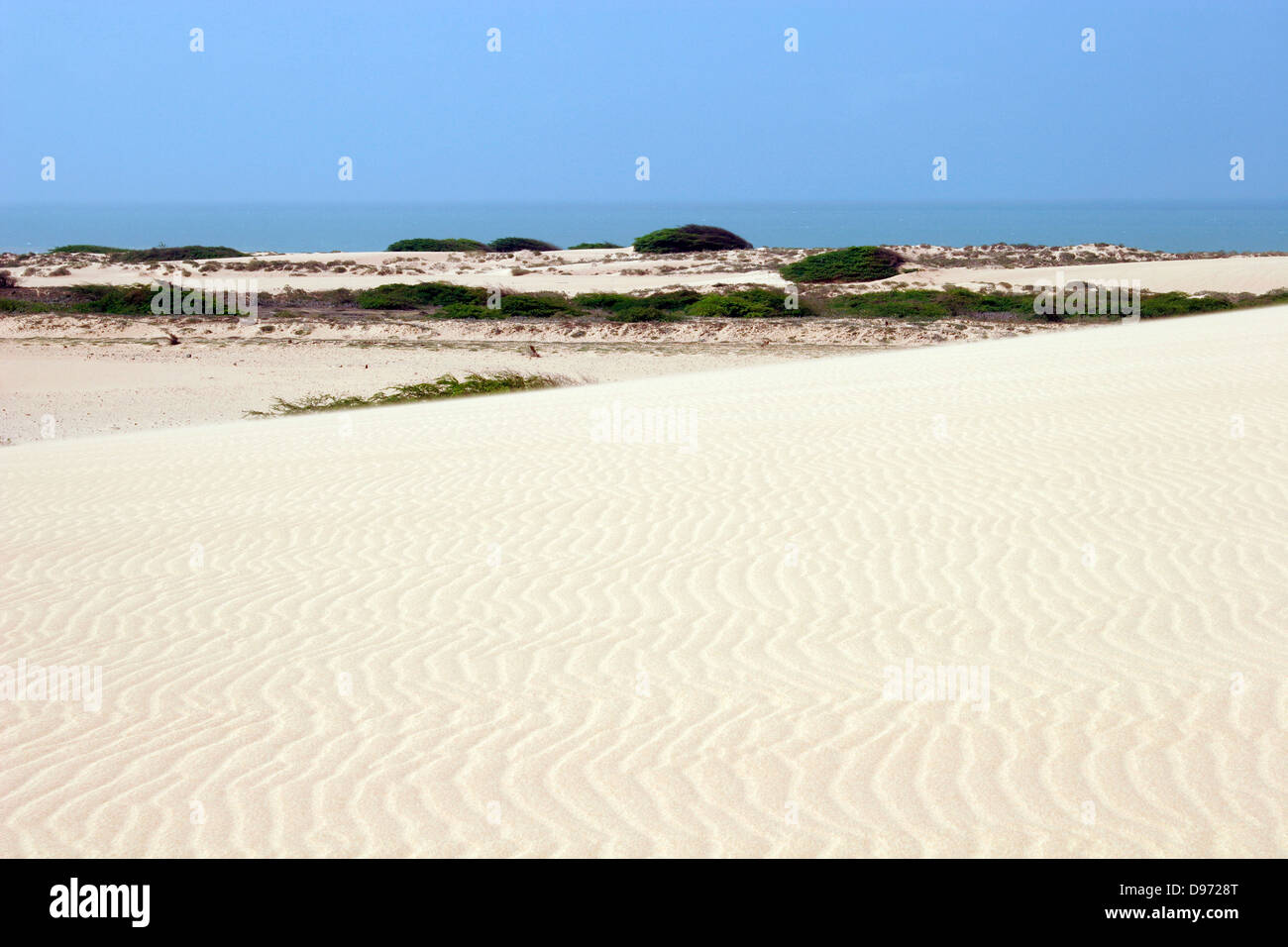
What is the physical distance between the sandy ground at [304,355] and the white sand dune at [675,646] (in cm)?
1353

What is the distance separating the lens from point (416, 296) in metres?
41.1

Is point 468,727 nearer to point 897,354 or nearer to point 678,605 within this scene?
point 678,605

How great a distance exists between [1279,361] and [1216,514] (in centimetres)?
931

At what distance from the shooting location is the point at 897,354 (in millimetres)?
23578

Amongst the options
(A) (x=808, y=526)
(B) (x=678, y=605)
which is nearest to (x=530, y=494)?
(A) (x=808, y=526)

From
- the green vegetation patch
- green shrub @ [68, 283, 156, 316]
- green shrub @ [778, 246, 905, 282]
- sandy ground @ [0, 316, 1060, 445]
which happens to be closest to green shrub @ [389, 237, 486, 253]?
green shrub @ [778, 246, 905, 282]

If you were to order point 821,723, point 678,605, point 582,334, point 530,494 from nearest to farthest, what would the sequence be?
point 821,723 → point 678,605 → point 530,494 → point 582,334

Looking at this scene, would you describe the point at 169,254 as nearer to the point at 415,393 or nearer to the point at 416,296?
the point at 416,296

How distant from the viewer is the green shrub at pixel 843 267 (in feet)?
155

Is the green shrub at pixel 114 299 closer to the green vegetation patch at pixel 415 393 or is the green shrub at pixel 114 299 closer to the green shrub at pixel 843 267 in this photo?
the green vegetation patch at pixel 415 393

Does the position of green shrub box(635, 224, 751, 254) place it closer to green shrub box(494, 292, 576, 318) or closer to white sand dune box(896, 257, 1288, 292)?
white sand dune box(896, 257, 1288, 292)

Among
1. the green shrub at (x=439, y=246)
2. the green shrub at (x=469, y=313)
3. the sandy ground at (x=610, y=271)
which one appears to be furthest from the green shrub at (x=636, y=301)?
the green shrub at (x=439, y=246)
